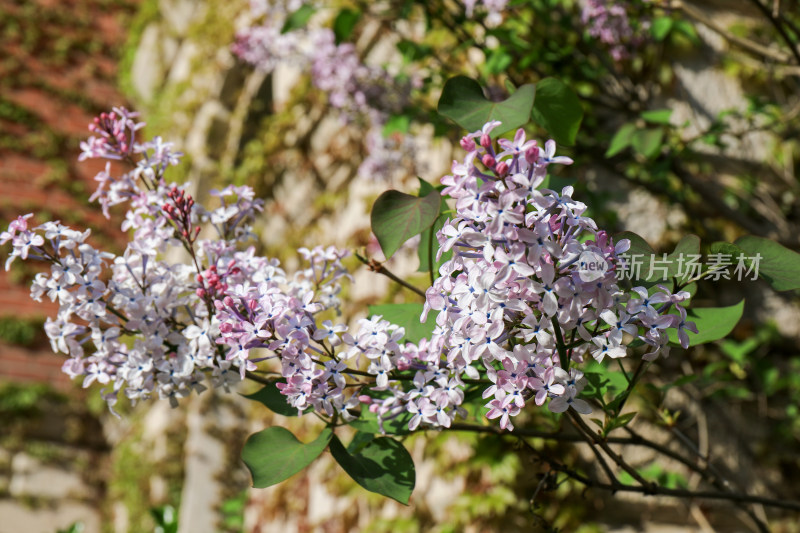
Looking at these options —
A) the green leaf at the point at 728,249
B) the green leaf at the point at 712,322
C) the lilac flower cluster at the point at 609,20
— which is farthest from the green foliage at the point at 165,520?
the lilac flower cluster at the point at 609,20

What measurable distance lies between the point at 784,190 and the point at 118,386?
231cm

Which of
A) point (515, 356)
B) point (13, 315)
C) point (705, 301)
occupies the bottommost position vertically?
point (13, 315)

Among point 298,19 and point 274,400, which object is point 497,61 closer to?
point 298,19

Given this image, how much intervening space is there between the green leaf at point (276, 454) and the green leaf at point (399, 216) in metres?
0.27

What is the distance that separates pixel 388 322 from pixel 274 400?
189 mm

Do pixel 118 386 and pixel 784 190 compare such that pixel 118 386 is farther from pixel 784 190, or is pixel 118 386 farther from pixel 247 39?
Answer: pixel 784 190

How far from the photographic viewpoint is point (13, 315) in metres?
4.70

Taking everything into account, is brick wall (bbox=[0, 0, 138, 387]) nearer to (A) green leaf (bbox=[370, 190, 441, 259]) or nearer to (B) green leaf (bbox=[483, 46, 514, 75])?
(B) green leaf (bbox=[483, 46, 514, 75])

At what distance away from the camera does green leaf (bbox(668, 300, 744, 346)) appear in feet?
2.77

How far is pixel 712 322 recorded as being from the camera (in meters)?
0.89

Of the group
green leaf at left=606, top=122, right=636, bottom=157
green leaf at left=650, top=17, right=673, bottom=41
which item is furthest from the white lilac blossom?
green leaf at left=650, top=17, right=673, bottom=41

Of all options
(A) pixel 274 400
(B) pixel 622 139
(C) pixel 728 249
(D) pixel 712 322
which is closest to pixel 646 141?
(B) pixel 622 139

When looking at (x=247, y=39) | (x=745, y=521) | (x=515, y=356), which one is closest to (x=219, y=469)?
(x=247, y=39)

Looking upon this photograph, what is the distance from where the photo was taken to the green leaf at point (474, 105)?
2.47ft
